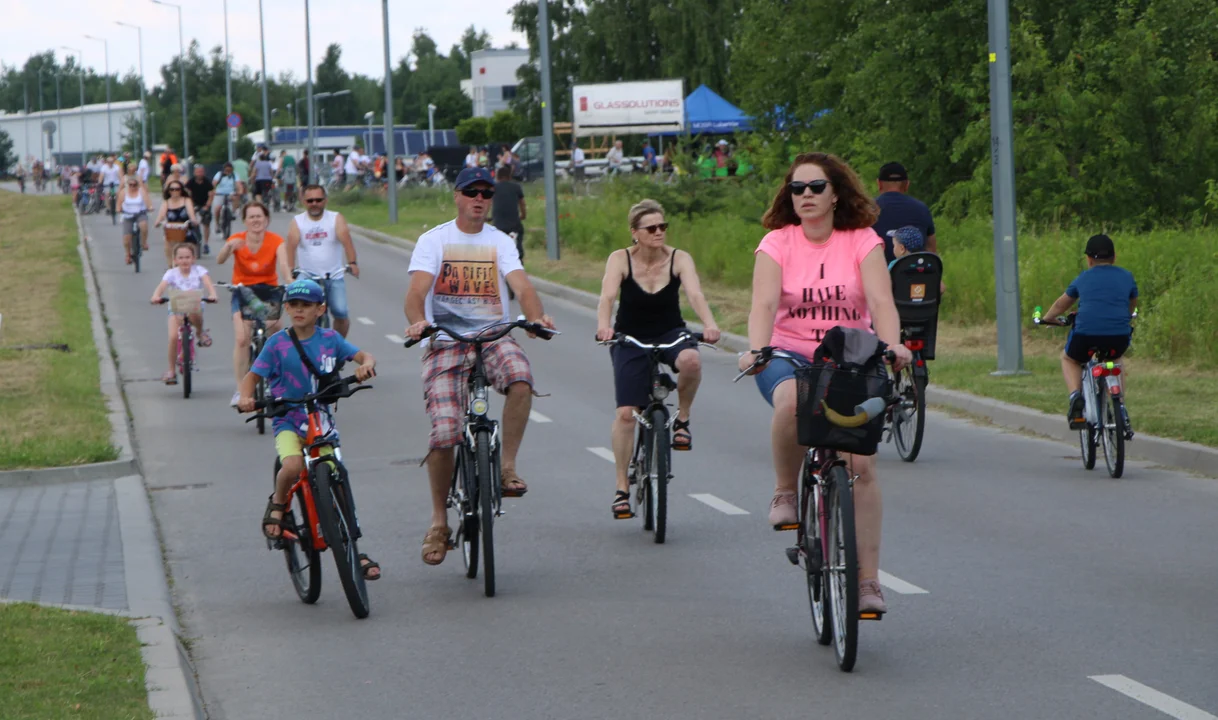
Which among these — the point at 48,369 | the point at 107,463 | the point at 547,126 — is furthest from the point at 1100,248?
the point at 547,126

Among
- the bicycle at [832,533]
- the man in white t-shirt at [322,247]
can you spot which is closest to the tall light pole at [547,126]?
the man in white t-shirt at [322,247]

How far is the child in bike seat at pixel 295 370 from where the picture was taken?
310 inches

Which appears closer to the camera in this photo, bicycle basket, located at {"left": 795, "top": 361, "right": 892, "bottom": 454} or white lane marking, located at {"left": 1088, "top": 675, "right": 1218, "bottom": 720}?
white lane marking, located at {"left": 1088, "top": 675, "right": 1218, "bottom": 720}

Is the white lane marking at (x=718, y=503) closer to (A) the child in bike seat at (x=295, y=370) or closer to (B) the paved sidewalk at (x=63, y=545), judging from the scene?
(A) the child in bike seat at (x=295, y=370)

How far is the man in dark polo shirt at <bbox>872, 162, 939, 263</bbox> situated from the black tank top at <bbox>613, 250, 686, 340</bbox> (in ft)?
11.2

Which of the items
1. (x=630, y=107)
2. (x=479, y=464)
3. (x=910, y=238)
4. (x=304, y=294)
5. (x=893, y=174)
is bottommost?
(x=479, y=464)

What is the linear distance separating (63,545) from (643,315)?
3.31 metres

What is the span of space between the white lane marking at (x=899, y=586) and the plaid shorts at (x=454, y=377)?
1.87 meters

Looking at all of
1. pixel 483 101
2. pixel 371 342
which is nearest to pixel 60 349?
pixel 371 342

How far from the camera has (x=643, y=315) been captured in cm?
944

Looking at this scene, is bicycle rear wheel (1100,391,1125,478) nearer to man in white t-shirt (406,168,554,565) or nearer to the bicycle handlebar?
man in white t-shirt (406,168,554,565)

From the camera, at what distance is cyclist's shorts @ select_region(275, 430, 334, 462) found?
25.8 feet

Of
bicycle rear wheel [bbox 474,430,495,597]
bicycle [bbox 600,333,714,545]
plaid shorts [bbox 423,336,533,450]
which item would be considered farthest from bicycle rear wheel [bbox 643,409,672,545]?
bicycle rear wheel [bbox 474,430,495,597]

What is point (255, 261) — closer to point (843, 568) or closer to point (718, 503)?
point (718, 503)
